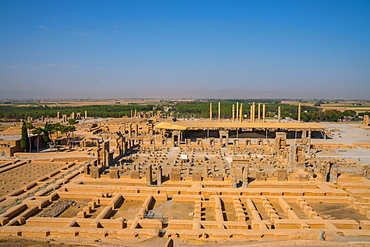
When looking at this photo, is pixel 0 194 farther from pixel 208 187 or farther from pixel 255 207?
pixel 255 207

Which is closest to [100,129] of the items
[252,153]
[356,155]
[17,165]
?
[17,165]

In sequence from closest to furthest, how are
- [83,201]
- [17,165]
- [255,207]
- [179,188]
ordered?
[255,207] < [83,201] < [179,188] < [17,165]

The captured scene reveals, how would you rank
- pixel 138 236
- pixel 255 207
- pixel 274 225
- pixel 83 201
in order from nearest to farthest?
1. pixel 138 236
2. pixel 274 225
3. pixel 255 207
4. pixel 83 201

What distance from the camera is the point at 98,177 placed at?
25734 mm

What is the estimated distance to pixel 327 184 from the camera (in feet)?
78.7

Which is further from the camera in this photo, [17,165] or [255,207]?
[17,165]

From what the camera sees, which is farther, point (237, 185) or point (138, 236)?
point (237, 185)

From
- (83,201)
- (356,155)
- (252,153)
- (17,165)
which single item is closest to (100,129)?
(17,165)

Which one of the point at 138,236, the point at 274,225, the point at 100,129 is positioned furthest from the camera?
the point at 100,129

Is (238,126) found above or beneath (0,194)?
above

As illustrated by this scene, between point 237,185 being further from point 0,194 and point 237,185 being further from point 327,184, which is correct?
point 0,194

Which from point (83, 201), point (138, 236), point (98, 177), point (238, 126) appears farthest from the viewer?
point (238, 126)

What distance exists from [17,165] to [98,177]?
46.4 ft

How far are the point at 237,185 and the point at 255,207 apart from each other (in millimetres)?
4103
